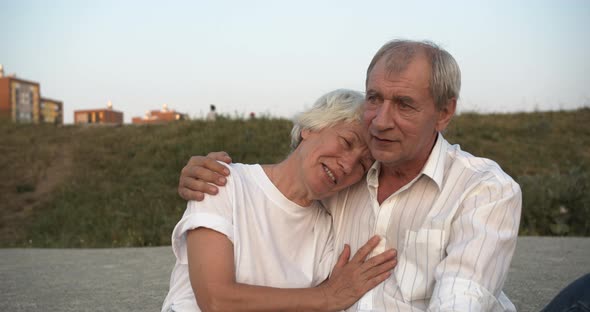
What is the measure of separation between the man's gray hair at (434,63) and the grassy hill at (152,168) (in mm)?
6718

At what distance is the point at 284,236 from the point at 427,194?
29.8 inches

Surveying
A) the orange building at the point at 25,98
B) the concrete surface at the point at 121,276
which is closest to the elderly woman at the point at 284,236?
the concrete surface at the point at 121,276

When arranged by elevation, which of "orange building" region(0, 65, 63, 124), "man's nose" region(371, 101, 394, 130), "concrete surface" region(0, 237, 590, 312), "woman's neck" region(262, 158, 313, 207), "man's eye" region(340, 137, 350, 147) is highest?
"orange building" region(0, 65, 63, 124)

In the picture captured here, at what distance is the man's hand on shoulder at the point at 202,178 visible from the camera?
2857mm

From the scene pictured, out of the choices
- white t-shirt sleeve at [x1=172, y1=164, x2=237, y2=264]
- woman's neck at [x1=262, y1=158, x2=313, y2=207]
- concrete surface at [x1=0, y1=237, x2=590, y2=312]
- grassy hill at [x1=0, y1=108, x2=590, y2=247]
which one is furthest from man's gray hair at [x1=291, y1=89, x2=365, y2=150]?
grassy hill at [x1=0, y1=108, x2=590, y2=247]

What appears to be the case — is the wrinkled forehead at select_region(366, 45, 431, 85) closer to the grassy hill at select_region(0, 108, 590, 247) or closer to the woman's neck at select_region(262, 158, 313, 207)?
the woman's neck at select_region(262, 158, 313, 207)

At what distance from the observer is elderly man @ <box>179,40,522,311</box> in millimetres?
2551

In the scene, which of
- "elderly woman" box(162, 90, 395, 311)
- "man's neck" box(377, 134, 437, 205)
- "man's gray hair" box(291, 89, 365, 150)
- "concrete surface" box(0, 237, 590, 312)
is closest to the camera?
"elderly woman" box(162, 90, 395, 311)

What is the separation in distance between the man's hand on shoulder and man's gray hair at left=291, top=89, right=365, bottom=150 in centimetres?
58

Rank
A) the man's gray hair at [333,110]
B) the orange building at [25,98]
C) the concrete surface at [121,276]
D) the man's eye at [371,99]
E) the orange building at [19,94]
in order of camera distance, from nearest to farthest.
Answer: the man's eye at [371,99]
the man's gray hair at [333,110]
the concrete surface at [121,276]
the orange building at [25,98]
the orange building at [19,94]

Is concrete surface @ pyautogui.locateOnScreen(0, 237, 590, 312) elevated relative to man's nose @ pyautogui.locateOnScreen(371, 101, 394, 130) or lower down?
lower down

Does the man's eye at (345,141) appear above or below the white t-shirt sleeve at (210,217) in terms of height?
above

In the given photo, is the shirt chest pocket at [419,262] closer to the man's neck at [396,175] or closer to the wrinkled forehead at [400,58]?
the man's neck at [396,175]

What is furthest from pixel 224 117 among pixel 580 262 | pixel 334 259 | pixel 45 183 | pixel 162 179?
pixel 334 259
